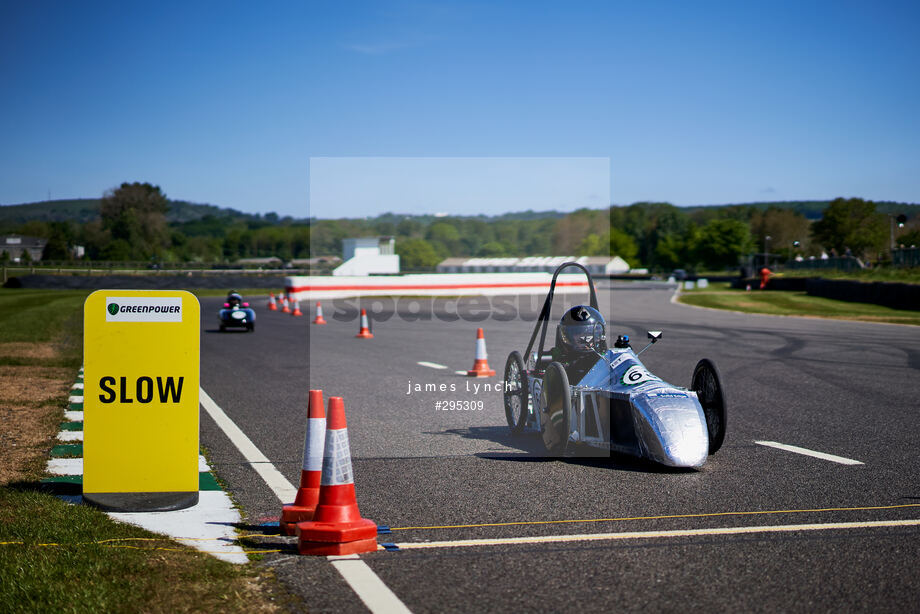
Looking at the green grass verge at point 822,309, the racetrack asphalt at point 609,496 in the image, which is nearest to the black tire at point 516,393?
the racetrack asphalt at point 609,496

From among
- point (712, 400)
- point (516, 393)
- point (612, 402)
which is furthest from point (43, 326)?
point (712, 400)

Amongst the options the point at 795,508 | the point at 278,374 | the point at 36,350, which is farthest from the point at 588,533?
the point at 36,350

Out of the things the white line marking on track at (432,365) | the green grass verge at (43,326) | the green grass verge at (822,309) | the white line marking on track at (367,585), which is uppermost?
the white line marking on track at (367,585)

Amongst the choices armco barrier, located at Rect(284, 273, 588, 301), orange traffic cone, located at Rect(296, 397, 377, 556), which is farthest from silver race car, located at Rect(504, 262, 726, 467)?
armco barrier, located at Rect(284, 273, 588, 301)

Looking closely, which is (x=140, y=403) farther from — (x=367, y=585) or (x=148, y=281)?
(x=148, y=281)

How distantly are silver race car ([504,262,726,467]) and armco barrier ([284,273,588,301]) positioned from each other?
3720 centimetres

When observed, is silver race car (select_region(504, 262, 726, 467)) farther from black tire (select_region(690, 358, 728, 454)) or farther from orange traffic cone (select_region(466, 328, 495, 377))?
orange traffic cone (select_region(466, 328, 495, 377))

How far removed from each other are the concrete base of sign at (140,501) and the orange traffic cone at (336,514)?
126 centimetres

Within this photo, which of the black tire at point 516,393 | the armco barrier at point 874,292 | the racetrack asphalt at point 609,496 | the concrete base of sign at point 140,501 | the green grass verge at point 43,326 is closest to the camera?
the racetrack asphalt at point 609,496

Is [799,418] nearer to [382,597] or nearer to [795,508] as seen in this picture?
[795,508]

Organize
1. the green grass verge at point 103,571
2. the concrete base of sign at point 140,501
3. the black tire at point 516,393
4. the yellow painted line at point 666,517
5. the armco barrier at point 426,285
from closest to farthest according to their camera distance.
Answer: the green grass verge at point 103,571 < the yellow painted line at point 666,517 < the concrete base of sign at point 140,501 < the black tire at point 516,393 < the armco barrier at point 426,285

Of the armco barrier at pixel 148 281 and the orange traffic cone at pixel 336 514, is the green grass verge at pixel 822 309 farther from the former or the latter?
the armco barrier at pixel 148 281

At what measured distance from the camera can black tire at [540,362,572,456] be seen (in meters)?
7.82

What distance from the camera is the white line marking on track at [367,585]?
4.37m
